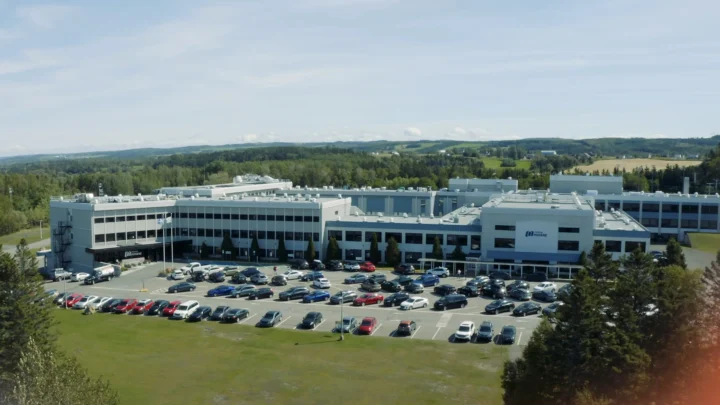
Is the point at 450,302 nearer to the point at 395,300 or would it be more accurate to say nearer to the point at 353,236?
the point at 395,300

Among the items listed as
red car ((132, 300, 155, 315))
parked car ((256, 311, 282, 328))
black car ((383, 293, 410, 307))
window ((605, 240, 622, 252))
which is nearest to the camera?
parked car ((256, 311, 282, 328))

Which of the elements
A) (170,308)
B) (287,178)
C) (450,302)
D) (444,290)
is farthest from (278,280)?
(287,178)

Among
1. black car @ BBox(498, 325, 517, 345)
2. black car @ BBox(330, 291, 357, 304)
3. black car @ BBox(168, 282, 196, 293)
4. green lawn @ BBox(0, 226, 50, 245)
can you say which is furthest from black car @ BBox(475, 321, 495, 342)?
green lawn @ BBox(0, 226, 50, 245)

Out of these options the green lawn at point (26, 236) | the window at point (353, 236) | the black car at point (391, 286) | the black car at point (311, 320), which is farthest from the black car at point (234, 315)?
the green lawn at point (26, 236)

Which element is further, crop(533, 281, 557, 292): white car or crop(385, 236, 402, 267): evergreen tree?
crop(385, 236, 402, 267): evergreen tree

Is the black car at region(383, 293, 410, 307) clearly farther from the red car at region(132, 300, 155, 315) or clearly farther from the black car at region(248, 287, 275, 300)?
the red car at region(132, 300, 155, 315)
